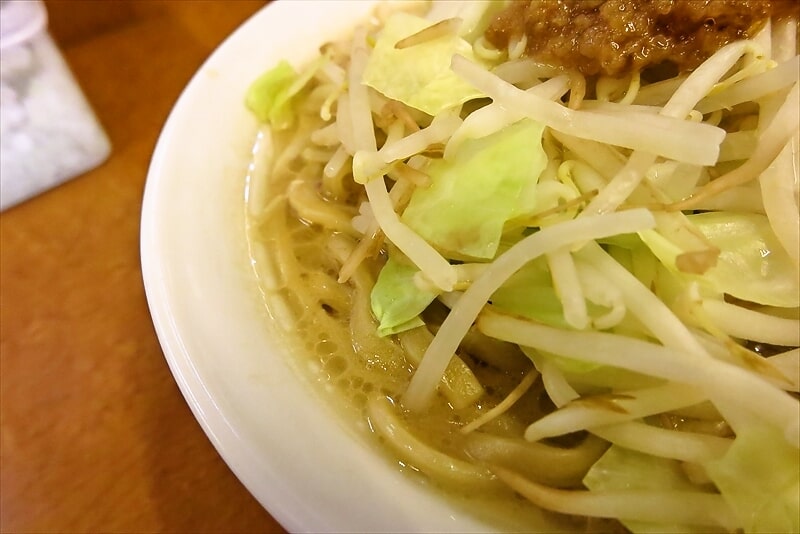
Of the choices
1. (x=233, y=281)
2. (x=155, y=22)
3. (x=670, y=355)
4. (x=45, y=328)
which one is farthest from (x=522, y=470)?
(x=155, y=22)

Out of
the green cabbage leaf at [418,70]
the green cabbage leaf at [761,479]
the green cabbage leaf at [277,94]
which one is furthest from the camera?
the green cabbage leaf at [277,94]

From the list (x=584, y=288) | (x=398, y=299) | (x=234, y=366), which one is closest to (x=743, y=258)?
(x=584, y=288)

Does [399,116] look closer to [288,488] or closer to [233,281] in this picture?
[233,281]

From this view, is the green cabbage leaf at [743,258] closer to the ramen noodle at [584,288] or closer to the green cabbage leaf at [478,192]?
the ramen noodle at [584,288]

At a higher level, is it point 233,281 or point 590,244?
point 590,244

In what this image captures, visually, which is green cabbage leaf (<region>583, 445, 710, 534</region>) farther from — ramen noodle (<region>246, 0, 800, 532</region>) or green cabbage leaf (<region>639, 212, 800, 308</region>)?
green cabbage leaf (<region>639, 212, 800, 308</region>)

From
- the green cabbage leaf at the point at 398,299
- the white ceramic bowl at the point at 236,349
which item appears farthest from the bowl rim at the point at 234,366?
the green cabbage leaf at the point at 398,299
